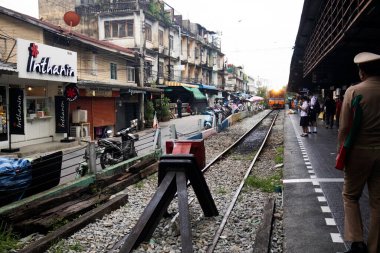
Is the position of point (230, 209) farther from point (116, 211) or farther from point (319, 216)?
point (116, 211)

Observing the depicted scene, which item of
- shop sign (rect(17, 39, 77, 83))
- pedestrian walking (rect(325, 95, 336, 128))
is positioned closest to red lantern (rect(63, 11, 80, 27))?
shop sign (rect(17, 39, 77, 83))

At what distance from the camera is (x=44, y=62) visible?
1537 centimetres

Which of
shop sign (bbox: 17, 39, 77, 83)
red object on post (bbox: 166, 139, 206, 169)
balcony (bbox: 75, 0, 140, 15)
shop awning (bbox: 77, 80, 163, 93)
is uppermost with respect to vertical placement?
balcony (bbox: 75, 0, 140, 15)

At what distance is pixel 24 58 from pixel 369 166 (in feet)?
44.9

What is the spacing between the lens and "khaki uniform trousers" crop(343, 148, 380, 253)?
343 centimetres

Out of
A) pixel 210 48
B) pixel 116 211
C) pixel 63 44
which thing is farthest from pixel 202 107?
pixel 116 211

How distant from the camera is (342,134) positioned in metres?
3.55

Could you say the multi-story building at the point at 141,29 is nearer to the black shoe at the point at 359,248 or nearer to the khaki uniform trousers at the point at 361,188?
the khaki uniform trousers at the point at 361,188

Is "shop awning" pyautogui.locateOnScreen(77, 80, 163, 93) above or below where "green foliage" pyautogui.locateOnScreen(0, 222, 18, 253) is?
above

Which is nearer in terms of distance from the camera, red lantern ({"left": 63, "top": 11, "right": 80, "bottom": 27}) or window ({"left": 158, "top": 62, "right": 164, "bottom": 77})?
red lantern ({"left": 63, "top": 11, "right": 80, "bottom": 27})

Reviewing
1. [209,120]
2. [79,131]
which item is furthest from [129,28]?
[79,131]

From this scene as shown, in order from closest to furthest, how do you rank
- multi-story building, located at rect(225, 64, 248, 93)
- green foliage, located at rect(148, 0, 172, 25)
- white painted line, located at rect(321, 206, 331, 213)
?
white painted line, located at rect(321, 206, 331, 213) → green foliage, located at rect(148, 0, 172, 25) → multi-story building, located at rect(225, 64, 248, 93)

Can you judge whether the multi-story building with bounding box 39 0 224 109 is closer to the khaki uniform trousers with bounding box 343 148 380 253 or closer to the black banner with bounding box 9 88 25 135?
the black banner with bounding box 9 88 25 135

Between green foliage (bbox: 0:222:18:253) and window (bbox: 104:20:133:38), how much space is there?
90.1 feet
